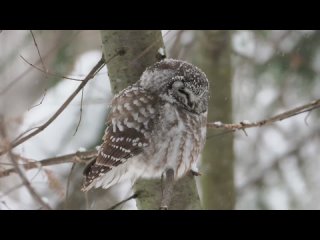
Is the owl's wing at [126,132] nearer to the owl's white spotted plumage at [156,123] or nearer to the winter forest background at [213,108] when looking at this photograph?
the owl's white spotted plumage at [156,123]

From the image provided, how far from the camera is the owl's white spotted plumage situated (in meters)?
3.09

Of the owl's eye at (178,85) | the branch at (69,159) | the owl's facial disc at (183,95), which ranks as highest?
the owl's eye at (178,85)

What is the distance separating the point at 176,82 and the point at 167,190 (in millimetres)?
626

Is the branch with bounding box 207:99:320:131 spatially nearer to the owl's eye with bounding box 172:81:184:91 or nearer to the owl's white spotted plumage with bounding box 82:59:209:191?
the owl's white spotted plumage with bounding box 82:59:209:191

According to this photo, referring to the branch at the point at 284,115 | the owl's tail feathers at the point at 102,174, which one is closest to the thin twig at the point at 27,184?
the owl's tail feathers at the point at 102,174

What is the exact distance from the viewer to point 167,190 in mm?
2729

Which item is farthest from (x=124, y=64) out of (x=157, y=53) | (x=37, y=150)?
(x=37, y=150)

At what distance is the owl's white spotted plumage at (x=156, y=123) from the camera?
10.1 feet

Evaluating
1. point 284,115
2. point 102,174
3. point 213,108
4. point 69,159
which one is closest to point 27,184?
point 102,174

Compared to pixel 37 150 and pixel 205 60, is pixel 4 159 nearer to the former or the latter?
pixel 205 60

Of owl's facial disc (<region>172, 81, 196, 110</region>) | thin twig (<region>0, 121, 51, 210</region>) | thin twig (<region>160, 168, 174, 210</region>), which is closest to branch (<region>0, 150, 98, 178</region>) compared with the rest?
thin twig (<region>160, 168, 174, 210</region>)

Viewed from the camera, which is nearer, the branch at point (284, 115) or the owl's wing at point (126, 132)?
the branch at point (284, 115)

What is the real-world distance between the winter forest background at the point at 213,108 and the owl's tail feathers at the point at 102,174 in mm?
115
